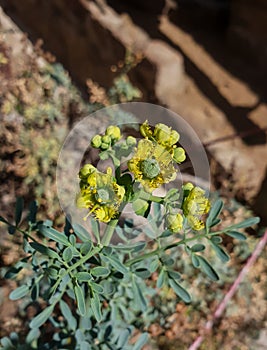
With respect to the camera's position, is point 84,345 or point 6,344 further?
point 6,344

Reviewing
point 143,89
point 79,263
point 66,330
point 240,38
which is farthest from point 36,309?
point 240,38

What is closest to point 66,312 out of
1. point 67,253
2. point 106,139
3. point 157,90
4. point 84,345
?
point 84,345

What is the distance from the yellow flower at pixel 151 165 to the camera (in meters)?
1.09

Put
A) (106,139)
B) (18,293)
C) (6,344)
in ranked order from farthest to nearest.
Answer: (6,344) → (18,293) → (106,139)

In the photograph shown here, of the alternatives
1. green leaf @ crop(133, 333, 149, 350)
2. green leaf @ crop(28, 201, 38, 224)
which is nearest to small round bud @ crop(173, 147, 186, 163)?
green leaf @ crop(28, 201, 38, 224)

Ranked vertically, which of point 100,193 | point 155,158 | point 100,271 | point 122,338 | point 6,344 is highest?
point 155,158

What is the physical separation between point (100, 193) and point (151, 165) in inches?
4.2

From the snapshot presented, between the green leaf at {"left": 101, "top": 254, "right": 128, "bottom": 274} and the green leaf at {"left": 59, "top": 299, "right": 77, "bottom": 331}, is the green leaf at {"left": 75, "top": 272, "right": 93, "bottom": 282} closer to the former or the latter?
the green leaf at {"left": 101, "top": 254, "right": 128, "bottom": 274}

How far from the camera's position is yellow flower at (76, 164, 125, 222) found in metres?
1.09

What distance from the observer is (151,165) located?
1.08m

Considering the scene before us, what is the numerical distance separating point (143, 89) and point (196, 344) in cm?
152

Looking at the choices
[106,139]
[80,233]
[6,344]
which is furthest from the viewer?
[6,344]

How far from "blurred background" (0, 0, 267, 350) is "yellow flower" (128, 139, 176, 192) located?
106cm

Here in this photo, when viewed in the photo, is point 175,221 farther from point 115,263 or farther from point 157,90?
point 157,90
